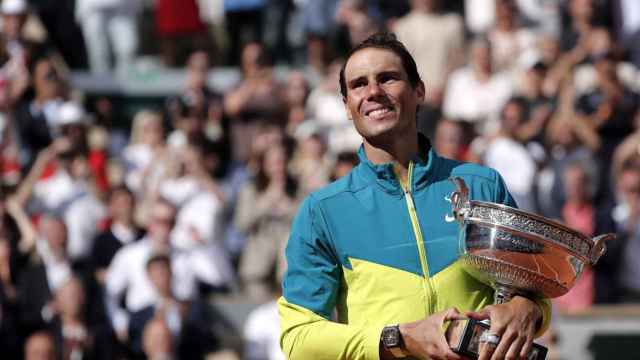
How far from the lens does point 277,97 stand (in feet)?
42.8

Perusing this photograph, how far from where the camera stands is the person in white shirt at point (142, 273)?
10.5 m

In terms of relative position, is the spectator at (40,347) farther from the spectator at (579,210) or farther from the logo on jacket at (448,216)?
the logo on jacket at (448,216)

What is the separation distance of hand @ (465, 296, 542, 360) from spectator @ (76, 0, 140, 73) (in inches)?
451

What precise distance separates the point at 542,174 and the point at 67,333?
3732 mm

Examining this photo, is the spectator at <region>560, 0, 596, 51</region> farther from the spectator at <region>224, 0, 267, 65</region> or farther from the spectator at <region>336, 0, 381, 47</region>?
the spectator at <region>224, 0, 267, 65</region>

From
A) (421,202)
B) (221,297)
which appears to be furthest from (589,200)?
(421,202)

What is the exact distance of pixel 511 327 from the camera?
391cm

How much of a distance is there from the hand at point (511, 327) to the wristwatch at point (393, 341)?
8.7 inches

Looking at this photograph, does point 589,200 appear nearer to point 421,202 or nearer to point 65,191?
point 65,191

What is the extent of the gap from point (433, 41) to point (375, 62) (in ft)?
29.6

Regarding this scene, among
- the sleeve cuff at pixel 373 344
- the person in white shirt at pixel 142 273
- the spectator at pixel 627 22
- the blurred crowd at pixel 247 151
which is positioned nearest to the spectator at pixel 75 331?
the blurred crowd at pixel 247 151

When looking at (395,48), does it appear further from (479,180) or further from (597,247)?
(597,247)

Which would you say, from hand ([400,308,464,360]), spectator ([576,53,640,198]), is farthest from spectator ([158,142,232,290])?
hand ([400,308,464,360])

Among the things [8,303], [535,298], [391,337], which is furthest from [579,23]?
[391,337]
